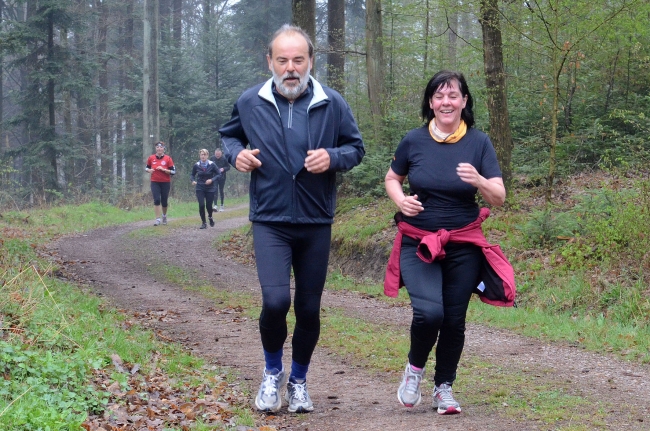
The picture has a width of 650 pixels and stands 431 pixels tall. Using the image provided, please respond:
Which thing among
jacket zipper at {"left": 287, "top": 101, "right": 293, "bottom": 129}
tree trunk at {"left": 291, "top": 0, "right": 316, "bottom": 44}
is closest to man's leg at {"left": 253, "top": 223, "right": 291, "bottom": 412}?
jacket zipper at {"left": 287, "top": 101, "right": 293, "bottom": 129}

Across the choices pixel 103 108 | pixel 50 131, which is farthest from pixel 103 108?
pixel 50 131

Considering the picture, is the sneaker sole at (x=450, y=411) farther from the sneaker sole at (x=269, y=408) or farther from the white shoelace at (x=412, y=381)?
the sneaker sole at (x=269, y=408)

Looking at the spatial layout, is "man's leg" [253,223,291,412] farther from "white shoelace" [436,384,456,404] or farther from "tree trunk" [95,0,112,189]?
"tree trunk" [95,0,112,189]

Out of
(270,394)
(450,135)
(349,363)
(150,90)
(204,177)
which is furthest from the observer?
(150,90)

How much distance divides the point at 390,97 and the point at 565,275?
8.45 m

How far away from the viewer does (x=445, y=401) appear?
4.57m

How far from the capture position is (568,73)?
14281mm

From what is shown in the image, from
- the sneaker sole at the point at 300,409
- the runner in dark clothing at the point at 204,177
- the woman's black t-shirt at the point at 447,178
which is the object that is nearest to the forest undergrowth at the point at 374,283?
the sneaker sole at the point at 300,409

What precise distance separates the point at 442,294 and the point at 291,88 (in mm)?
1602

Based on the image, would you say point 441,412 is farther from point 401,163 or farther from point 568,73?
point 568,73

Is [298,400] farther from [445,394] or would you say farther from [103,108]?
[103,108]

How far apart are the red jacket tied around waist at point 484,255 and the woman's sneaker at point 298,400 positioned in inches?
35.5

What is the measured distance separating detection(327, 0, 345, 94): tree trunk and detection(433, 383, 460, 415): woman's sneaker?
47.6ft

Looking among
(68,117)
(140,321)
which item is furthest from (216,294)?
(68,117)
